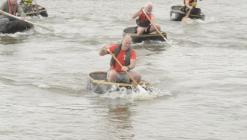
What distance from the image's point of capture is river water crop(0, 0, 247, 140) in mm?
12730

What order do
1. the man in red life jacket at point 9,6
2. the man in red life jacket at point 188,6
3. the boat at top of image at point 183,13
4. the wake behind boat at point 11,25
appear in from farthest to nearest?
the boat at top of image at point 183,13 < the man in red life jacket at point 188,6 < the man in red life jacket at point 9,6 < the wake behind boat at point 11,25

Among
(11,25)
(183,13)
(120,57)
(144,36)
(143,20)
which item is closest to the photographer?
(120,57)

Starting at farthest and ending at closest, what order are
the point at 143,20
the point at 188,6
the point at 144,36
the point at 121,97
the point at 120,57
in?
1. the point at 188,6
2. the point at 144,36
3. the point at 143,20
4. the point at 120,57
5. the point at 121,97

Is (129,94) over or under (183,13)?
over

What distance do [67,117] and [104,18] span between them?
1867 cm

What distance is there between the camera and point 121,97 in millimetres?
15023

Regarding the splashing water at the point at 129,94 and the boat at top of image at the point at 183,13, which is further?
the boat at top of image at the point at 183,13

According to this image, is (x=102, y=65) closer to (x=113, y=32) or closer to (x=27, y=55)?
(x=27, y=55)

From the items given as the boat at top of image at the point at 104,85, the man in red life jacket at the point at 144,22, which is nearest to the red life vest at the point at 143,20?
the man in red life jacket at the point at 144,22

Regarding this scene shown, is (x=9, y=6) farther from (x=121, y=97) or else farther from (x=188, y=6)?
(x=121, y=97)

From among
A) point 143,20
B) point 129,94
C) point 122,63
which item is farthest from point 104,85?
point 143,20

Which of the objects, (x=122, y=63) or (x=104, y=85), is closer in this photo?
(x=104, y=85)

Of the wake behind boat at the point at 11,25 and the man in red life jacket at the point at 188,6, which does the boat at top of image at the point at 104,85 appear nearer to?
the wake behind boat at the point at 11,25

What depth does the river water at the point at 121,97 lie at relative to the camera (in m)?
12.7
